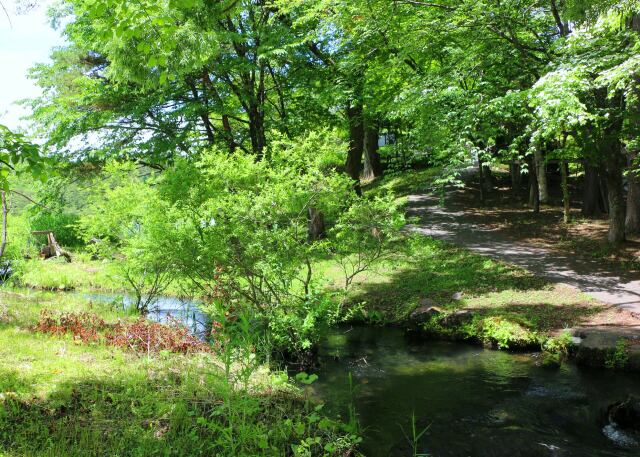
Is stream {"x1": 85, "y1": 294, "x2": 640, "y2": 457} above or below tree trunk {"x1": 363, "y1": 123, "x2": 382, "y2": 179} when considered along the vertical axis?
below

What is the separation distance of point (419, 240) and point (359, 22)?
8355mm

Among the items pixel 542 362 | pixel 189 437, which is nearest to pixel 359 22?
pixel 542 362

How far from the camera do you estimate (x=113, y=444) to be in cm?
418

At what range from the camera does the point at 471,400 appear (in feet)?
22.9

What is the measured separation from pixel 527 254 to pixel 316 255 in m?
8.13

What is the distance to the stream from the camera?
566 centimetres

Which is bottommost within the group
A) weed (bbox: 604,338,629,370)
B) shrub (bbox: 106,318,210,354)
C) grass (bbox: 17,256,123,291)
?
weed (bbox: 604,338,629,370)

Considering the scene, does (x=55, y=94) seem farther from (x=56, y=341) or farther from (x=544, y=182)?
(x=544, y=182)

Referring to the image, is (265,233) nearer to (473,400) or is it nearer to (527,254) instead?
(473,400)

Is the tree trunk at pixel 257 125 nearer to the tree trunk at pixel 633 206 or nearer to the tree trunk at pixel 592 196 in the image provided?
the tree trunk at pixel 633 206

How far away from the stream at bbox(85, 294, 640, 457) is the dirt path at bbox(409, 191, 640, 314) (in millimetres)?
3214

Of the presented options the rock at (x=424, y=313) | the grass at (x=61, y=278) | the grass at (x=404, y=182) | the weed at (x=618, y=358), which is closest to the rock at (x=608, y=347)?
the weed at (x=618, y=358)

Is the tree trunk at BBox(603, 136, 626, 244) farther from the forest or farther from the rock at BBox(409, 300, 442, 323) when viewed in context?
the rock at BBox(409, 300, 442, 323)

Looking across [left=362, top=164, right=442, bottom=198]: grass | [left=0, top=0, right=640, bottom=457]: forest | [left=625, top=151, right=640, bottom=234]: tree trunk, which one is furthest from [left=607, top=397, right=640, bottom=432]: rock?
[left=362, top=164, right=442, bottom=198]: grass
